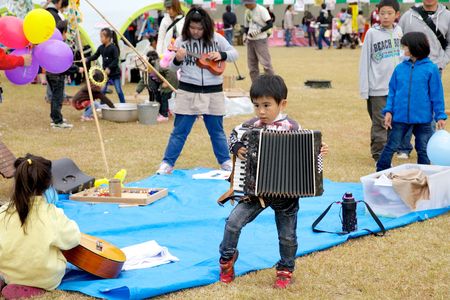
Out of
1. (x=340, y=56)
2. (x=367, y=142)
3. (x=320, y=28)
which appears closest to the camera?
(x=367, y=142)

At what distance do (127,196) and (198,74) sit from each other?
5.34 feet

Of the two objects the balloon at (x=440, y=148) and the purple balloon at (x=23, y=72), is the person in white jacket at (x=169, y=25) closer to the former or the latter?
the purple balloon at (x=23, y=72)

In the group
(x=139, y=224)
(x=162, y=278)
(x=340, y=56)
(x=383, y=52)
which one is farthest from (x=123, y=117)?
(x=340, y=56)

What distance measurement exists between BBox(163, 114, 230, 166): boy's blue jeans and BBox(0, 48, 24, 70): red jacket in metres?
1.72

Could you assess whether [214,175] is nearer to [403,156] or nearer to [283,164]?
[403,156]

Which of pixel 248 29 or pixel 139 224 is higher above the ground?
pixel 248 29

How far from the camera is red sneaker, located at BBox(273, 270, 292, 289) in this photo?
440 cm

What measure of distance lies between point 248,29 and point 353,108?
9.23ft

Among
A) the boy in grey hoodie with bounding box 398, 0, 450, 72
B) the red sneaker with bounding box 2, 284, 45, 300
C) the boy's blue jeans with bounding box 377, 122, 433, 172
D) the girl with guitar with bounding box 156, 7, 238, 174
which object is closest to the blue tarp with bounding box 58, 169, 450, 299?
the red sneaker with bounding box 2, 284, 45, 300

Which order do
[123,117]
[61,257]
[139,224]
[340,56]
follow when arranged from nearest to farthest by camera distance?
[61,257], [139,224], [123,117], [340,56]

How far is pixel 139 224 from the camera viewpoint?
18.6 ft

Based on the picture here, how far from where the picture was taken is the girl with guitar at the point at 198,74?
7.14 metres

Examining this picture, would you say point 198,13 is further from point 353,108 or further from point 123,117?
point 353,108

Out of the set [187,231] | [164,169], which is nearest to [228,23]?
[164,169]
